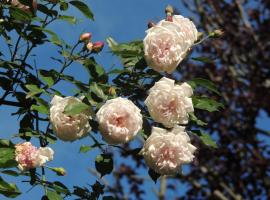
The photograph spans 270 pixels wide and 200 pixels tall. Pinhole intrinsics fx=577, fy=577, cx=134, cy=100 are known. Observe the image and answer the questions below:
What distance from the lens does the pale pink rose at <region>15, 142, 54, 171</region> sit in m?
1.91

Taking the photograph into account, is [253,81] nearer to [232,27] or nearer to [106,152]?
[232,27]

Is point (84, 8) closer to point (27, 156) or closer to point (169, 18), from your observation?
point (169, 18)

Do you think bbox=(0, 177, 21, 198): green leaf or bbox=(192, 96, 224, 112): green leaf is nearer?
bbox=(0, 177, 21, 198): green leaf

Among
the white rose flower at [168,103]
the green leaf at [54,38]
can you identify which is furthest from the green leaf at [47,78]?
the white rose flower at [168,103]

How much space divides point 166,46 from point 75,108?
36 centimetres

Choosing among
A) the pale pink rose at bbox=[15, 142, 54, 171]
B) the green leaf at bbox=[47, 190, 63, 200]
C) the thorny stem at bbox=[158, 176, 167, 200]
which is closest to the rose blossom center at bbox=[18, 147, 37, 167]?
the pale pink rose at bbox=[15, 142, 54, 171]

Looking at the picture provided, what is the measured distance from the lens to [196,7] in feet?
25.4

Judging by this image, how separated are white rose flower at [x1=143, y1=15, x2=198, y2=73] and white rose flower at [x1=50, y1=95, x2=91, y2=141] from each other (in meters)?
0.27

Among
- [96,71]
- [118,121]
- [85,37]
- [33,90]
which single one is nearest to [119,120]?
[118,121]

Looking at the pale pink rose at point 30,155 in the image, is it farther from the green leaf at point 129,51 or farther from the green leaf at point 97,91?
the green leaf at point 129,51

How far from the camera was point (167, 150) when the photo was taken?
71.2 inches

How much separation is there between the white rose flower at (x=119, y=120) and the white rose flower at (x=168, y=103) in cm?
6

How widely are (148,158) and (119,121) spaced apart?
0.52 feet

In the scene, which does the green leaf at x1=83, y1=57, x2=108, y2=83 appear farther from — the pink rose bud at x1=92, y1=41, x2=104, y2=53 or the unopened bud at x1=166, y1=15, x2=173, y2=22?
the unopened bud at x1=166, y1=15, x2=173, y2=22
